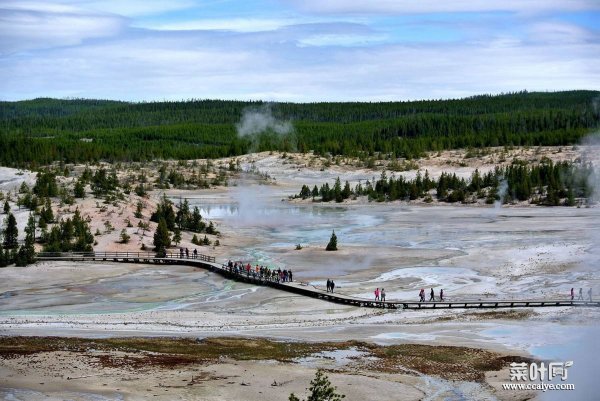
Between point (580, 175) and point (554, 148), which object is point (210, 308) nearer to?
point (580, 175)

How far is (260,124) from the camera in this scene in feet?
563

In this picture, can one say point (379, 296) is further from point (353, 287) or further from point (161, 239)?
point (161, 239)

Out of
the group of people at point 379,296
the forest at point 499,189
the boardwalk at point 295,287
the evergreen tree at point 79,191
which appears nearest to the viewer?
the boardwalk at point 295,287

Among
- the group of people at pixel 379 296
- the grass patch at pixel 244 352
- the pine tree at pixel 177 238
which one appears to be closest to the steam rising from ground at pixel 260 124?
the pine tree at pixel 177 238

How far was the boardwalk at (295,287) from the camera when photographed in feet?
133

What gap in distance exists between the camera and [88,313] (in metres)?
41.4

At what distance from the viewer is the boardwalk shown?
40688 millimetres

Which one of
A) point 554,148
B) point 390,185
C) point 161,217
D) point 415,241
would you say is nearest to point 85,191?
point 161,217

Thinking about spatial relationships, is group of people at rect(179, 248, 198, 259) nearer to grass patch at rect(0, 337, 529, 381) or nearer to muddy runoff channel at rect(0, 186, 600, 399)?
muddy runoff channel at rect(0, 186, 600, 399)

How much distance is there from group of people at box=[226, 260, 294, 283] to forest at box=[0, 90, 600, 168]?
53.9 meters

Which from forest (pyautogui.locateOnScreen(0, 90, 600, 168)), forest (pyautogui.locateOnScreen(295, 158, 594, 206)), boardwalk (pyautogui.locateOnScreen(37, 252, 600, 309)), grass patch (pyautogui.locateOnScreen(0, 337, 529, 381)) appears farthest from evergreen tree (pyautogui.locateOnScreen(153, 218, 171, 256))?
forest (pyautogui.locateOnScreen(0, 90, 600, 168))

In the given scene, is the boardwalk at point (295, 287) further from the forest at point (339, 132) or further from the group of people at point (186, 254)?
the forest at point (339, 132)

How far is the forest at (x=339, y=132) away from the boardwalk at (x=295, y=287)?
46.3 metres

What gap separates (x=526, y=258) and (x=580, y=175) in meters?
35.6
